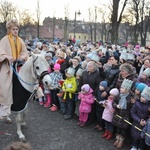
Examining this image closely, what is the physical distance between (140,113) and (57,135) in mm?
2148

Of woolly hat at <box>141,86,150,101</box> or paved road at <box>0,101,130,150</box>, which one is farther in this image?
paved road at <box>0,101,130,150</box>

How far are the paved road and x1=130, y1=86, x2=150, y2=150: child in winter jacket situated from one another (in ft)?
1.68

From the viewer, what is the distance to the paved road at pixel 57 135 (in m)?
5.28

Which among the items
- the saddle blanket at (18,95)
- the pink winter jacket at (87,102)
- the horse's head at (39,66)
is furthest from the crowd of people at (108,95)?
the horse's head at (39,66)

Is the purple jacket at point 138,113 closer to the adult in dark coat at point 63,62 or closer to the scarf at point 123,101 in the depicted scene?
the scarf at point 123,101

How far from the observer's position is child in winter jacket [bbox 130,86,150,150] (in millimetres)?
4586

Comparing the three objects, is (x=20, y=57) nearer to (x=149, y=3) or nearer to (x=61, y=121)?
(x=61, y=121)

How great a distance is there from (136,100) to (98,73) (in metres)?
1.69

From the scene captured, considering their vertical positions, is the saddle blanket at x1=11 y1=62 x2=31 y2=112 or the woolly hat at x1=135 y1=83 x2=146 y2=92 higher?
the woolly hat at x1=135 y1=83 x2=146 y2=92

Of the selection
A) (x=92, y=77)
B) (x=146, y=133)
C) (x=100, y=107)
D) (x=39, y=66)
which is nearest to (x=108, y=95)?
(x=100, y=107)

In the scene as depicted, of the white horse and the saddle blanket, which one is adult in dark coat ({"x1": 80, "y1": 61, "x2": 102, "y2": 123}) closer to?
the white horse

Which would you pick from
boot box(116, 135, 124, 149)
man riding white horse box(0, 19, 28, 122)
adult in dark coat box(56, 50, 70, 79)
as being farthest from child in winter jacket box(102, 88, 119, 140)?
adult in dark coat box(56, 50, 70, 79)

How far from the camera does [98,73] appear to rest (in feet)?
20.7

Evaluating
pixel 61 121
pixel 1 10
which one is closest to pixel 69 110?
pixel 61 121
